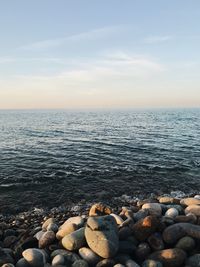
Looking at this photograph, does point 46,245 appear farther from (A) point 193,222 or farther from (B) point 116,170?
(B) point 116,170

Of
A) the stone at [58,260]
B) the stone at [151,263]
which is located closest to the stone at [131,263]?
the stone at [151,263]

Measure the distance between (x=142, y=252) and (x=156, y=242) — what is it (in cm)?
66

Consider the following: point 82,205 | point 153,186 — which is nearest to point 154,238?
point 82,205

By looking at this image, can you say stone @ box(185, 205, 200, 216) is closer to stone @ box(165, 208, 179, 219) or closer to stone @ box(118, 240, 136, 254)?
stone @ box(165, 208, 179, 219)

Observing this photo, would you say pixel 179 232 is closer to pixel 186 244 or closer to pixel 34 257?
pixel 186 244

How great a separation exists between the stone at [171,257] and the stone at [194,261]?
0.55 ft

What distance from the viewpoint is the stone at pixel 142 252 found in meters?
10.2

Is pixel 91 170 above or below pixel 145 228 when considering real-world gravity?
below

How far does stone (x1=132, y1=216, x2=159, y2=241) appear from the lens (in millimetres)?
10750

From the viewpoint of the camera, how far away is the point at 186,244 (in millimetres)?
10227

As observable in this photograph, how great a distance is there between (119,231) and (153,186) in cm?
1116

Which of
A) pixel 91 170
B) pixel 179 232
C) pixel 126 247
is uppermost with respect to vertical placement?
pixel 179 232

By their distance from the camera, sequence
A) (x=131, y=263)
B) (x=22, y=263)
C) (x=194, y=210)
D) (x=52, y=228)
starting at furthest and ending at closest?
(x=194, y=210)
(x=52, y=228)
(x=22, y=263)
(x=131, y=263)

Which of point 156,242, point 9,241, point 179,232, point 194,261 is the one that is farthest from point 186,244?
point 9,241
